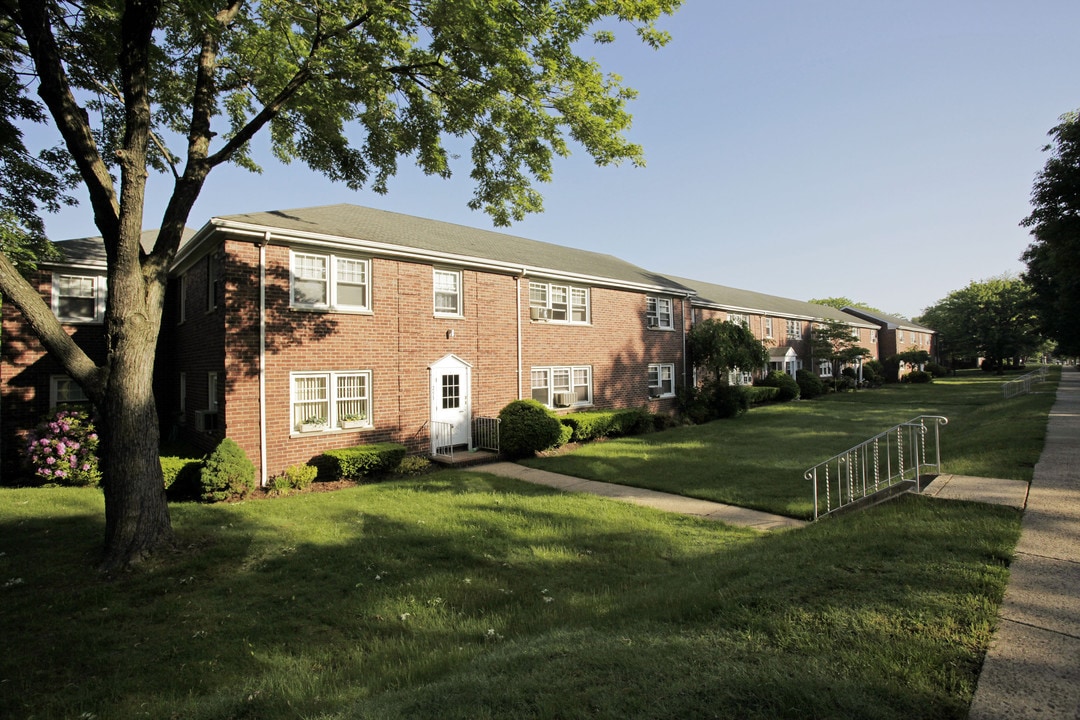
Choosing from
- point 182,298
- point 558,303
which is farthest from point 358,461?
point 558,303

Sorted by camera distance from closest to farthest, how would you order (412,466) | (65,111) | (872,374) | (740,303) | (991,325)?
(65,111), (412,466), (740,303), (872,374), (991,325)

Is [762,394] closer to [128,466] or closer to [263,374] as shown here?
[263,374]

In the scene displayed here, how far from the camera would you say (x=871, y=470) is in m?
10.8

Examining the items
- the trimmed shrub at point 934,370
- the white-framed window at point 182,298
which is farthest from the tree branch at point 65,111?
the trimmed shrub at point 934,370

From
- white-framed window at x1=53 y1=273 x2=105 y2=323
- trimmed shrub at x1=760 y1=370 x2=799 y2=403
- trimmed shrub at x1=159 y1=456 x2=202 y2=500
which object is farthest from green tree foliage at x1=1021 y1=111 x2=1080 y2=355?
white-framed window at x1=53 y1=273 x2=105 y2=323

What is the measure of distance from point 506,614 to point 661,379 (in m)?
17.3

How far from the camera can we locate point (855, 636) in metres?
3.17

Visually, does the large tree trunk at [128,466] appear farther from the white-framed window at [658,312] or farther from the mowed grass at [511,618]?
the white-framed window at [658,312]

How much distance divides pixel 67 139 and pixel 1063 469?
48.3 feet

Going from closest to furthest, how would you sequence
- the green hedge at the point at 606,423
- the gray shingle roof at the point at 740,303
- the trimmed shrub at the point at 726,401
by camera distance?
the green hedge at the point at 606,423, the trimmed shrub at the point at 726,401, the gray shingle roof at the point at 740,303

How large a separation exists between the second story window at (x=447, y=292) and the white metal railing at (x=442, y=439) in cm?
316

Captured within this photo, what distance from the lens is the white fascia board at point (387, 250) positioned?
35.2ft

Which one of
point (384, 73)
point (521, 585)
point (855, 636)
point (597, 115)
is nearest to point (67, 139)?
point (384, 73)

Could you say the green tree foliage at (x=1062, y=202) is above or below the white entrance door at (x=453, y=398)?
above
